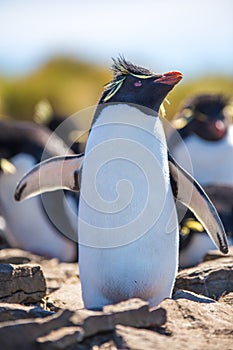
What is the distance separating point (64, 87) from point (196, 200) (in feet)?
74.7

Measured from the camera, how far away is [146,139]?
472 cm

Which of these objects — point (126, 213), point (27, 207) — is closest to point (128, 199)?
point (126, 213)

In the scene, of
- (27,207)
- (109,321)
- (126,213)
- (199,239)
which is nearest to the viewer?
(109,321)

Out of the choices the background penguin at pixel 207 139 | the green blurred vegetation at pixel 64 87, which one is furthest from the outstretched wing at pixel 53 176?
the green blurred vegetation at pixel 64 87

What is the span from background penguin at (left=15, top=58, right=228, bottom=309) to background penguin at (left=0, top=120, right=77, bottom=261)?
385 centimetres

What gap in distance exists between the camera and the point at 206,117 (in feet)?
32.3

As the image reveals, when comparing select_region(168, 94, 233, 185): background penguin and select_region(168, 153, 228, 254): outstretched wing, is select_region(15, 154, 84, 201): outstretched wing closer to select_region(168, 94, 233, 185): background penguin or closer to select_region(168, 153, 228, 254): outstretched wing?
select_region(168, 153, 228, 254): outstretched wing

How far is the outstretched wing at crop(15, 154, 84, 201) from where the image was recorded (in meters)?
5.27

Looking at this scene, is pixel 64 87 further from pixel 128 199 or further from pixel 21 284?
pixel 128 199

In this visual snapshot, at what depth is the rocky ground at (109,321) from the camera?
3521mm

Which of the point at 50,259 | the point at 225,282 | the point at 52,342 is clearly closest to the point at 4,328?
the point at 52,342

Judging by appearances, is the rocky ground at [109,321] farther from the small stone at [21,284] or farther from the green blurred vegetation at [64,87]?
the green blurred vegetation at [64,87]

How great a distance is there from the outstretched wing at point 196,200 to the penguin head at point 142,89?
38 cm

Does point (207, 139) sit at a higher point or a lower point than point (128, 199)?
lower
